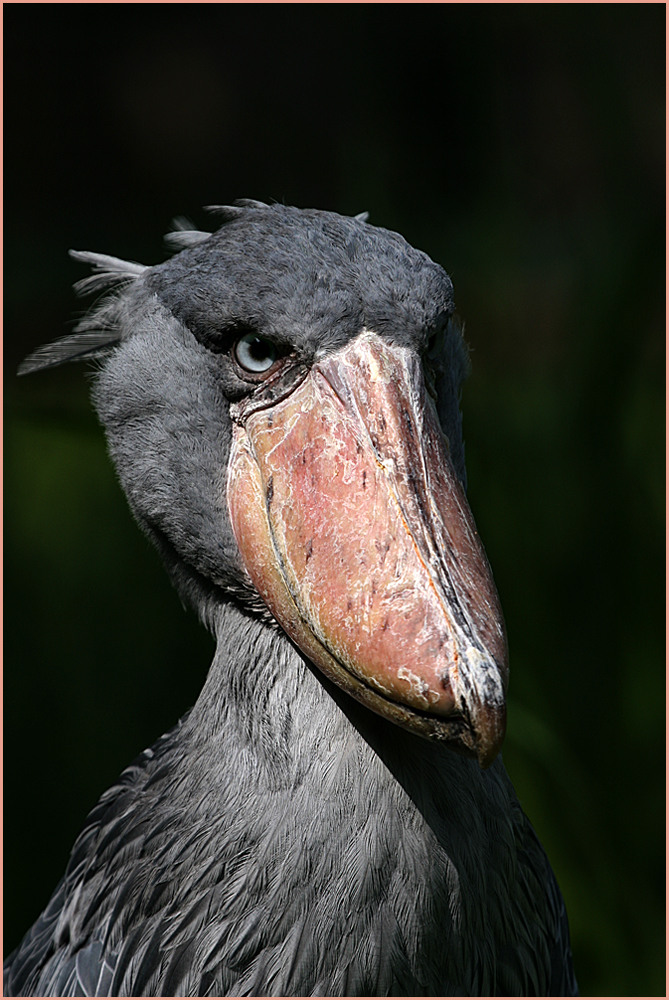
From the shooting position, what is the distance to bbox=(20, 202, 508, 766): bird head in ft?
3.04

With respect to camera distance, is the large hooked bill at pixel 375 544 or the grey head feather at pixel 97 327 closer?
the large hooked bill at pixel 375 544

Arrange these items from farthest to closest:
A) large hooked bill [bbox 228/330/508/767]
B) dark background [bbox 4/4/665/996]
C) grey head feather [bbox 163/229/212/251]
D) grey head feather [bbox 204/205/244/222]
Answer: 1. dark background [bbox 4/4/665/996]
2. grey head feather [bbox 163/229/212/251]
3. grey head feather [bbox 204/205/244/222]
4. large hooked bill [bbox 228/330/508/767]

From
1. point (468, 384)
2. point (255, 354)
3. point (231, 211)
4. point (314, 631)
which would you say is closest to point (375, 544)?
point (314, 631)

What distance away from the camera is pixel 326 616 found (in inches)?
38.6

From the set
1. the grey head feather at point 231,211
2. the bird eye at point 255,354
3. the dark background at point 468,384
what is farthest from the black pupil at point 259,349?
the dark background at point 468,384

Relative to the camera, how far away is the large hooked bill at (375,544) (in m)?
0.90

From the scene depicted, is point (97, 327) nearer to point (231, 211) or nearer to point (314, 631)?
point (231, 211)

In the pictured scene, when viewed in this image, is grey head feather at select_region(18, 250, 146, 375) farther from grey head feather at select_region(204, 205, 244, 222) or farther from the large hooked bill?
the large hooked bill

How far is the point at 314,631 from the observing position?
3.30 feet

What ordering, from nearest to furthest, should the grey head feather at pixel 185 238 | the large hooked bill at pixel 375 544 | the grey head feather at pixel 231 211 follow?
the large hooked bill at pixel 375 544, the grey head feather at pixel 231 211, the grey head feather at pixel 185 238

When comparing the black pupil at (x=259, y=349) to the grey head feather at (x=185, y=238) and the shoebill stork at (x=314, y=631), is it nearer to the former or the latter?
the shoebill stork at (x=314, y=631)

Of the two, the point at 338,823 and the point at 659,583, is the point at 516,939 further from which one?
the point at 659,583

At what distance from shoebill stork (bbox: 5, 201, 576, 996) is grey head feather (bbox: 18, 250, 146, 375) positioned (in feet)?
0.29

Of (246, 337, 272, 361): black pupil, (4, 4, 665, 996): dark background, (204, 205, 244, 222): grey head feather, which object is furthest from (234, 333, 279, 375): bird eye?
(4, 4, 665, 996): dark background
